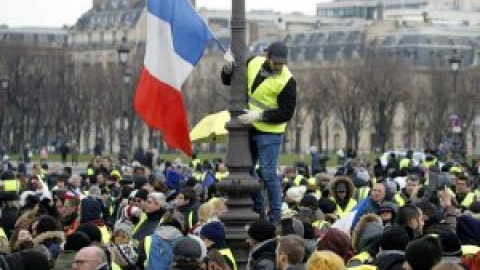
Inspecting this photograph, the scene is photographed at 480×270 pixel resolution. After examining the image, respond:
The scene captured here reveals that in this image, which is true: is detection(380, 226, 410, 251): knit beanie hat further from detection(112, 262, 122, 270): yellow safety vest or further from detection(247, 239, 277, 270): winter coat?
detection(112, 262, 122, 270): yellow safety vest

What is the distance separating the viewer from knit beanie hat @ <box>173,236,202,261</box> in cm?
1335

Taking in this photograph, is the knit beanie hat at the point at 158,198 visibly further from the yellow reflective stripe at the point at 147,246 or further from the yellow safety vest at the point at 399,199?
the yellow safety vest at the point at 399,199

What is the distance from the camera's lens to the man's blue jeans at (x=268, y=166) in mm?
17578

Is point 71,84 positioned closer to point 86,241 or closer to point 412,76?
point 412,76

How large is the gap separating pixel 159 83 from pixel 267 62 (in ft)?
5.82

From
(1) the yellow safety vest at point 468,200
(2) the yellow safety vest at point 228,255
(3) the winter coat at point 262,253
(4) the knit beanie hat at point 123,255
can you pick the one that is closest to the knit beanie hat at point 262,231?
(3) the winter coat at point 262,253

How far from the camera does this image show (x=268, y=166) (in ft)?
57.9

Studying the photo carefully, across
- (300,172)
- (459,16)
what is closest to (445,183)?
(300,172)

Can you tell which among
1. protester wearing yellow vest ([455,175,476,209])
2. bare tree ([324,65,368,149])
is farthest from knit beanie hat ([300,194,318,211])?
bare tree ([324,65,368,149])

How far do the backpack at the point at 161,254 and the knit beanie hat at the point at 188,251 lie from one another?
5.42ft

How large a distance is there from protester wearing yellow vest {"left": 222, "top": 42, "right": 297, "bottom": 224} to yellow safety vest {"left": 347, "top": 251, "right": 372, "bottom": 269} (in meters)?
2.86

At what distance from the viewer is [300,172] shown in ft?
111

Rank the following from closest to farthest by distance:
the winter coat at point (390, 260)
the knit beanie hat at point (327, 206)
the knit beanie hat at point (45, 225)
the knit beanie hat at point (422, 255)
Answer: the knit beanie hat at point (422, 255) < the winter coat at point (390, 260) < the knit beanie hat at point (45, 225) < the knit beanie hat at point (327, 206)

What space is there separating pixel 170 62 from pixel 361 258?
16.4ft
